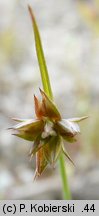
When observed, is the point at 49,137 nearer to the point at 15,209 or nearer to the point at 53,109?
the point at 53,109

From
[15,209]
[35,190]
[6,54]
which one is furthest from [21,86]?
[15,209]

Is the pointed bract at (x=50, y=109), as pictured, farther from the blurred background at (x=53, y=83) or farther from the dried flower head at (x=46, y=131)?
the blurred background at (x=53, y=83)

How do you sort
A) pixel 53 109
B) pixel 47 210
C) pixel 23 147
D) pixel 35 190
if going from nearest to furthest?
pixel 53 109 → pixel 47 210 → pixel 35 190 → pixel 23 147
